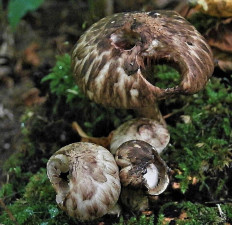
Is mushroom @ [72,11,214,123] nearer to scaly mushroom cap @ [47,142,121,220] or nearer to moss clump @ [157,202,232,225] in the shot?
scaly mushroom cap @ [47,142,121,220]

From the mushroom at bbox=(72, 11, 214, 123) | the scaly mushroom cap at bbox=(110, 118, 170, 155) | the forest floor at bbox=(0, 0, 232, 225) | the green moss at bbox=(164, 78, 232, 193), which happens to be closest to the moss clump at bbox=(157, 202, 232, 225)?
the forest floor at bbox=(0, 0, 232, 225)

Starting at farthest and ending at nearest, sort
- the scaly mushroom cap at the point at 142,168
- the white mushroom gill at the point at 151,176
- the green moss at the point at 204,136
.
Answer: the green moss at the point at 204,136 → the white mushroom gill at the point at 151,176 → the scaly mushroom cap at the point at 142,168

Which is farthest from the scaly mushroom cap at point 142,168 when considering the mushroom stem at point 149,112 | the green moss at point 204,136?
the mushroom stem at point 149,112

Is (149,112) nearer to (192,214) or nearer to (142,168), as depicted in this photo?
(142,168)

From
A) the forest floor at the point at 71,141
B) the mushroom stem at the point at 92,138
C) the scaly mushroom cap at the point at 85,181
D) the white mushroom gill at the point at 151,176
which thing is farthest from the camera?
the mushroom stem at the point at 92,138

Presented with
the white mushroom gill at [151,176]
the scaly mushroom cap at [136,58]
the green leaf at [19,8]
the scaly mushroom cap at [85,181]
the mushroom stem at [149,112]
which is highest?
the scaly mushroom cap at [136,58]

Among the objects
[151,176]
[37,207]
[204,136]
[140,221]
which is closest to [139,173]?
[151,176]

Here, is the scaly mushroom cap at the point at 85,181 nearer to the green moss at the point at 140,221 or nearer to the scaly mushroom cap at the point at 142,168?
the scaly mushroom cap at the point at 142,168
